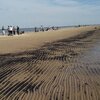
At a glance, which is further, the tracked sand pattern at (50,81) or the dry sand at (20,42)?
the dry sand at (20,42)

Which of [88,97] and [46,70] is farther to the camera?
[46,70]

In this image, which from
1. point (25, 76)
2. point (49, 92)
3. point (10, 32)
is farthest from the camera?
point (10, 32)

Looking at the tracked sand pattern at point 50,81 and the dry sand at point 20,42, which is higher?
the tracked sand pattern at point 50,81

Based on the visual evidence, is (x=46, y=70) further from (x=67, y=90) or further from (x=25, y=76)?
(x=67, y=90)

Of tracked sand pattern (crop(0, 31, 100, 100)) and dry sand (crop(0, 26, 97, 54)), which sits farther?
dry sand (crop(0, 26, 97, 54))

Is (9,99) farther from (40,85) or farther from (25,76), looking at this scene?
(25,76)

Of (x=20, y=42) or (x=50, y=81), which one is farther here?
(x=20, y=42)

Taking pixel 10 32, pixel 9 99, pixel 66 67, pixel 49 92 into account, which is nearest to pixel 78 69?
pixel 66 67

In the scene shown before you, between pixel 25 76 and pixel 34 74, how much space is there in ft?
1.40

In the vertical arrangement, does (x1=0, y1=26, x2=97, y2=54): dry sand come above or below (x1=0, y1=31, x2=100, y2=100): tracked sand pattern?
below

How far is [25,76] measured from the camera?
9.84m

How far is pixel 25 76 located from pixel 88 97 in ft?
11.2

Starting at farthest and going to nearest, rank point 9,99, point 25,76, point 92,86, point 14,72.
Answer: point 14,72 < point 25,76 < point 92,86 < point 9,99

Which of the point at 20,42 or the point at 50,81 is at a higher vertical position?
the point at 50,81
